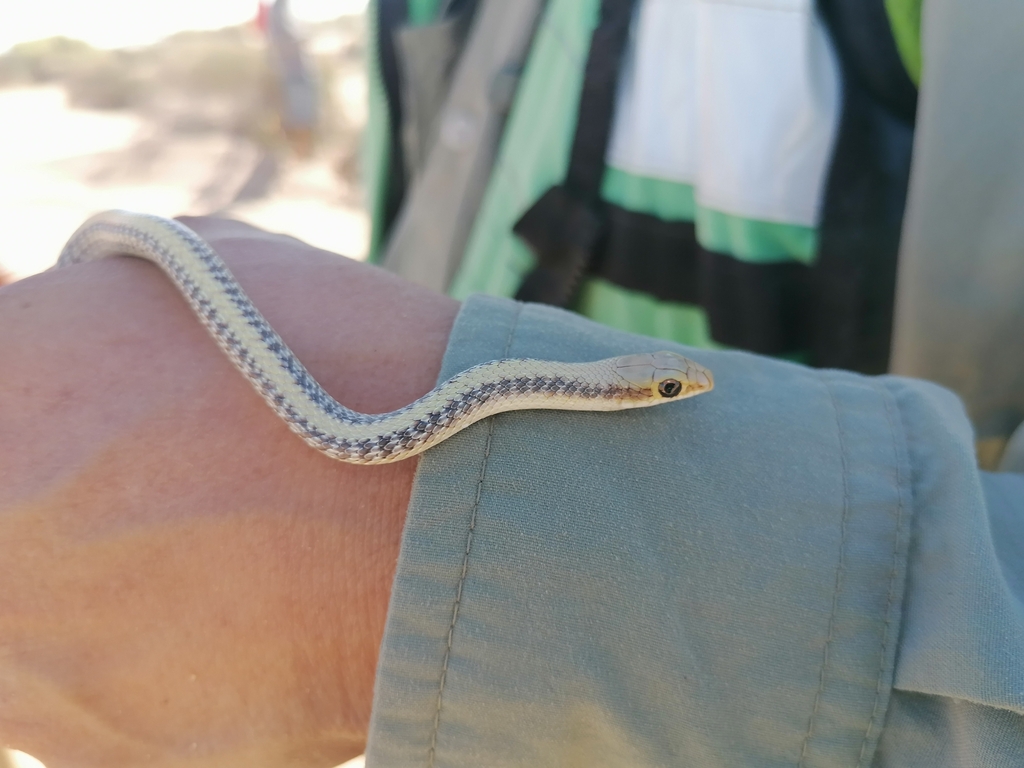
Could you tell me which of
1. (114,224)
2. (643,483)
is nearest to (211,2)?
(114,224)

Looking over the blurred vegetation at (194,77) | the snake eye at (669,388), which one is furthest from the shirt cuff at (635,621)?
the blurred vegetation at (194,77)

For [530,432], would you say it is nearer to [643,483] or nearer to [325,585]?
[643,483]

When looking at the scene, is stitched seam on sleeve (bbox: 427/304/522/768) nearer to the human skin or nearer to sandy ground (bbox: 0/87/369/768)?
the human skin

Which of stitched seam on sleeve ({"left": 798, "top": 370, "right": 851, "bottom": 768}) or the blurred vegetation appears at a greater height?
stitched seam on sleeve ({"left": 798, "top": 370, "right": 851, "bottom": 768})

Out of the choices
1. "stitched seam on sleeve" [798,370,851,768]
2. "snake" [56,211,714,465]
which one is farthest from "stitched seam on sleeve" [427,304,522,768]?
"stitched seam on sleeve" [798,370,851,768]

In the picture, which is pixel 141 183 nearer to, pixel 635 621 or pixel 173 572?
pixel 173 572

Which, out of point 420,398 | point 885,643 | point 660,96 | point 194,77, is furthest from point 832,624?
point 194,77
